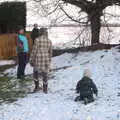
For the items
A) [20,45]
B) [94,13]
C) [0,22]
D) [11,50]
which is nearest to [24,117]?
[20,45]

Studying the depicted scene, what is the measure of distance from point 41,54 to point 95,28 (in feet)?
24.6

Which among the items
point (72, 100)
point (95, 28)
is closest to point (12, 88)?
point (72, 100)

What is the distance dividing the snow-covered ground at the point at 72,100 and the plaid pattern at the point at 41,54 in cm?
67

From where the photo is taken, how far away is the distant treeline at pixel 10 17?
2412cm

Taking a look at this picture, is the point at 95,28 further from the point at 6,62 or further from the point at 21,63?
the point at 21,63

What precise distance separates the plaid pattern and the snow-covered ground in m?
0.67

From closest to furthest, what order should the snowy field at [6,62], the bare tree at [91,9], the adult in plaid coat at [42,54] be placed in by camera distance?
the adult in plaid coat at [42,54]
the bare tree at [91,9]
the snowy field at [6,62]

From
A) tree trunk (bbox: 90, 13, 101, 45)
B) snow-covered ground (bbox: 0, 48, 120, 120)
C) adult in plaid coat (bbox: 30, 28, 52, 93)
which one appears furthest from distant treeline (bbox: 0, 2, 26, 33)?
adult in plaid coat (bbox: 30, 28, 52, 93)

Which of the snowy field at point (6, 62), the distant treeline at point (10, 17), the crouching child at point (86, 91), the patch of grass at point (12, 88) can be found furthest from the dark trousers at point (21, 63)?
the distant treeline at point (10, 17)

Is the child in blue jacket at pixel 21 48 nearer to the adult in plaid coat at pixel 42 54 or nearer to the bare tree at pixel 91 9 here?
the adult in plaid coat at pixel 42 54

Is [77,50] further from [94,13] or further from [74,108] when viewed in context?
[74,108]

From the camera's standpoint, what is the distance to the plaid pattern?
1153 cm

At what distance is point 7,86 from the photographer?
13.2 m

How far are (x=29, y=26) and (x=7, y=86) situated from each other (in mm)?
12476
